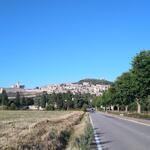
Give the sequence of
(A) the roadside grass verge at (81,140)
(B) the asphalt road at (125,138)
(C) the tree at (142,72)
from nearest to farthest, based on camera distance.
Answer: (A) the roadside grass verge at (81,140)
(B) the asphalt road at (125,138)
(C) the tree at (142,72)

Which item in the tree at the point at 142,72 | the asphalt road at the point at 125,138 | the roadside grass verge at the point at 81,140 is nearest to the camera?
the roadside grass verge at the point at 81,140

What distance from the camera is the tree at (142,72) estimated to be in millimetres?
82500

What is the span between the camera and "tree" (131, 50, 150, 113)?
82.5 m

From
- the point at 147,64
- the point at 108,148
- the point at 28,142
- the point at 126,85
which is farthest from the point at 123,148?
the point at 126,85

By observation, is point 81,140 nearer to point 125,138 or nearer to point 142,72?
point 125,138

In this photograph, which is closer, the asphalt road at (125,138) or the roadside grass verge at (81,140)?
the roadside grass verge at (81,140)

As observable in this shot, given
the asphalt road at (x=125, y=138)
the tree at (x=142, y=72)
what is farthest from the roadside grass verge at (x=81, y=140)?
the tree at (x=142, y=72)

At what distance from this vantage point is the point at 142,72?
8294cm

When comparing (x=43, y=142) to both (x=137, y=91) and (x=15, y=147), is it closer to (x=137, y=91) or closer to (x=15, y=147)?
(x=15, y=147)

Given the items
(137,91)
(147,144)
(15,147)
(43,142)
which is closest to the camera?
(15,147)

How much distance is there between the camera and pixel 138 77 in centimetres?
8375

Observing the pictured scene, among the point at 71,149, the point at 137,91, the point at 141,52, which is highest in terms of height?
the point at 141,52

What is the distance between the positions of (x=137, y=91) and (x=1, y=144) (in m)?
69.6

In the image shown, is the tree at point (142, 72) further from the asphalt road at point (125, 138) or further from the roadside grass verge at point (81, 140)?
the roadside grass verge at point (81, 140)
